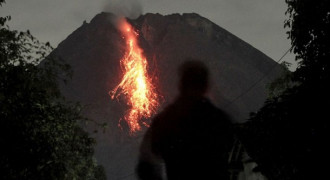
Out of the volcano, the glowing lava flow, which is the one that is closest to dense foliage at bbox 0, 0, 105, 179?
the volcano

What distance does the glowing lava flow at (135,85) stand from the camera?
123 meters

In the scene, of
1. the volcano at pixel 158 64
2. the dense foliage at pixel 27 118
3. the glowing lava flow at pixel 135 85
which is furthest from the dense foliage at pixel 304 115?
the glowing lava flow at pixel 135 85

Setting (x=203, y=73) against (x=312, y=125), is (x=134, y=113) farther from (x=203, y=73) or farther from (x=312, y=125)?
(x=312, y=125)

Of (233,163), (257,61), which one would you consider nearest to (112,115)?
(257,61)

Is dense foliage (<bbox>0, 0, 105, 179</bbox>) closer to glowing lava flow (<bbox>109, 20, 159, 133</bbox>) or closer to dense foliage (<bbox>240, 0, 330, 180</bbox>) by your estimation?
dense foliage (<bbox>240, 0, 330, 180</bbox>)

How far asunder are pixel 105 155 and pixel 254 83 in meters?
56.2

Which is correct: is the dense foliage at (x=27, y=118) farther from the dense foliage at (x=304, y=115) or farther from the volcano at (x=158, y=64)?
the volcano at (x=158, y=64)

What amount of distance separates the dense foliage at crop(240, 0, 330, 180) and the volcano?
292 ft

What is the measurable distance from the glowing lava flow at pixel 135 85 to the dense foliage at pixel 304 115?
104095 millimetres

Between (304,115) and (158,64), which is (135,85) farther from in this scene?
(304,115)

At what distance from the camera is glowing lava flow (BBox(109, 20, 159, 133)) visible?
123188mm

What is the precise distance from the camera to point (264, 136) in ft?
43.1

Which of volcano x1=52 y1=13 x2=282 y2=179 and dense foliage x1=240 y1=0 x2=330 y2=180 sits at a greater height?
volcano x1=52 y1=13 x2=282 y2=179

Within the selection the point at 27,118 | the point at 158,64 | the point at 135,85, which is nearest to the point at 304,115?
the point at 27,118
